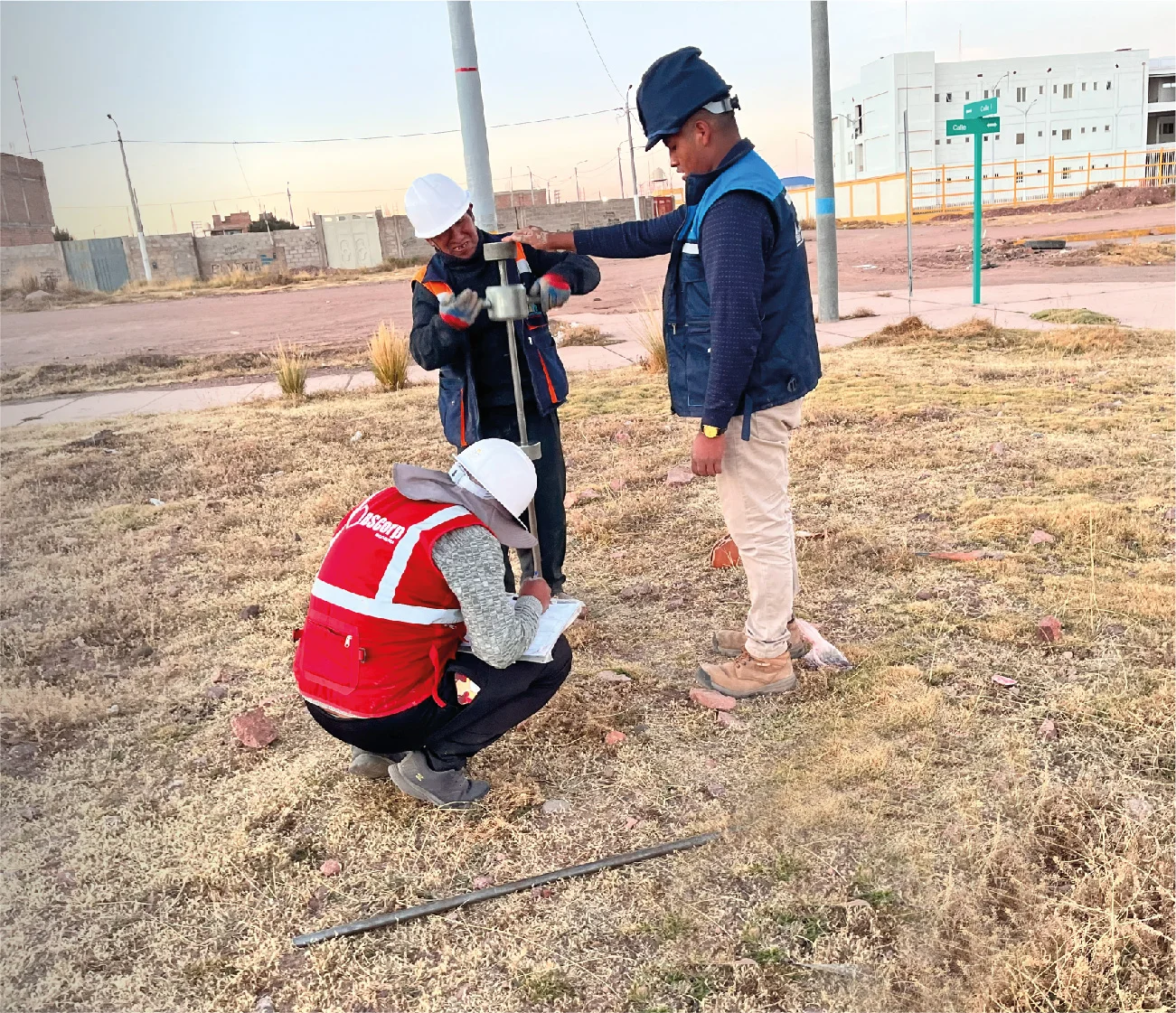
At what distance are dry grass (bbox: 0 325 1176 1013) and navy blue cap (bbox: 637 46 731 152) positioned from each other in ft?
6.21

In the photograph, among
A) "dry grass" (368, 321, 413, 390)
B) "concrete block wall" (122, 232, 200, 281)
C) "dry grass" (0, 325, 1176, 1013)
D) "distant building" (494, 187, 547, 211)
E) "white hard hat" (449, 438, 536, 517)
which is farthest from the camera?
"distant building" (494, 187, 547, 211)

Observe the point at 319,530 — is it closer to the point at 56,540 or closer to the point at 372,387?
the point at 56,540

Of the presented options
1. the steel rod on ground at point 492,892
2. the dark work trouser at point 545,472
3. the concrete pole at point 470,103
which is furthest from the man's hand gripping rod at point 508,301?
the concrete pole at point 470,103

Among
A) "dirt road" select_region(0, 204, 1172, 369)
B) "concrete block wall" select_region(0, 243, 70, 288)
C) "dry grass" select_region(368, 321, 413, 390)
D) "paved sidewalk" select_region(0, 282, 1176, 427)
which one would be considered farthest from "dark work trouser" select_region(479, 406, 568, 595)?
"concrete block wall" select_region(0, 243, 70, 288)

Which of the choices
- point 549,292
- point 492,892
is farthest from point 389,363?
point 492,892

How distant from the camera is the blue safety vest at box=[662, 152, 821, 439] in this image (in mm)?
2734

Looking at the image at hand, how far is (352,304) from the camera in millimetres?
22484

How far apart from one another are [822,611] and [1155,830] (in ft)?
5.18

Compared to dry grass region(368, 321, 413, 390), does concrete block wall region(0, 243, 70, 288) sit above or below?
above

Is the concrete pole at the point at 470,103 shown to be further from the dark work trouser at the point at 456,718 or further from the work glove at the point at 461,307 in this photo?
the dark work trouser at the point at 456,718

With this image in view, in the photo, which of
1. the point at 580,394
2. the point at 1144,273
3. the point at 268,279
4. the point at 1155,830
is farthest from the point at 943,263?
the point at 268,279

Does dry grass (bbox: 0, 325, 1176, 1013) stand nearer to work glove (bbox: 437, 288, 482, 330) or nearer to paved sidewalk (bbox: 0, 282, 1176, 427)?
work glove (bbox: 437, 288, 482, 330)

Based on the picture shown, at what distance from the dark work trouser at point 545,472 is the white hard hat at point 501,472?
113 centimetres

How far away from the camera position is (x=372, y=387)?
9.59 meters
